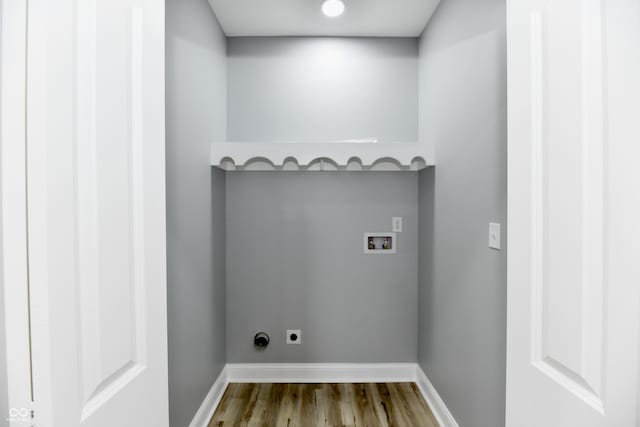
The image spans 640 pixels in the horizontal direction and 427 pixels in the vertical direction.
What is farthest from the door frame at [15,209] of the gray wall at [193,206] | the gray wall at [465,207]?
the gray wall at [465,207]

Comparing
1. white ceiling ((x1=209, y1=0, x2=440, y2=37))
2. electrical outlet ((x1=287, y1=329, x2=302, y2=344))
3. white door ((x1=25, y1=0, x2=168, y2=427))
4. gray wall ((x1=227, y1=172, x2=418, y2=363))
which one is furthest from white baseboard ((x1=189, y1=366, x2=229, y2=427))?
white ceiling ((x1=209, y1=0, x2=440, y2=37))

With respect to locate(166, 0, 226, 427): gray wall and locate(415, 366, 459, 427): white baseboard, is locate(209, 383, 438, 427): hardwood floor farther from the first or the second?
locate(166, 0, 226, 427): gray wall

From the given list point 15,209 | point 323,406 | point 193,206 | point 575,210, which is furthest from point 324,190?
point 15,209

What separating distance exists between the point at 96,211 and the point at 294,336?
2.23m

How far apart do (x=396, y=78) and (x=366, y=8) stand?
56cm

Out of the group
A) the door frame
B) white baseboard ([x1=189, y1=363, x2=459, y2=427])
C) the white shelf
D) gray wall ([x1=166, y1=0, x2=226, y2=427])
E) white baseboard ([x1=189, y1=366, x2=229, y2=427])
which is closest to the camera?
the door frame

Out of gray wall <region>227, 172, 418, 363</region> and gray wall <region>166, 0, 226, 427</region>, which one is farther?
gray wall <region>227, 172, 418, 363</region>

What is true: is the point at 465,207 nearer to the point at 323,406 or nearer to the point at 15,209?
the point at 323,406

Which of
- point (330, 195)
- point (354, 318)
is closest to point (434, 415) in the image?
A: point (354, 318)

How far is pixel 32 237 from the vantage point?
0.52 metres

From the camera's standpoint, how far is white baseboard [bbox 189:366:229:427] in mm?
1995

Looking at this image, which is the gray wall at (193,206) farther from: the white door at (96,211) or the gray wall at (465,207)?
the gray wall at (465,207)

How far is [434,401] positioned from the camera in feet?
7.34

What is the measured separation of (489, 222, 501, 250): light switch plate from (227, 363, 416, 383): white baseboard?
→ 148cm
